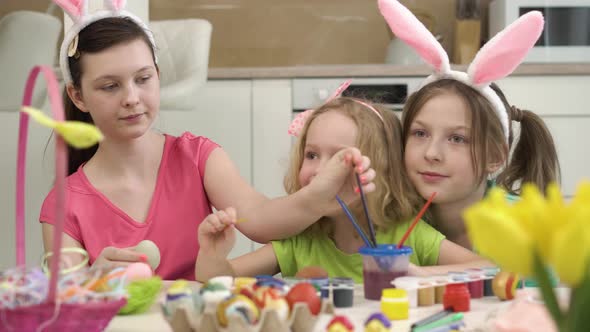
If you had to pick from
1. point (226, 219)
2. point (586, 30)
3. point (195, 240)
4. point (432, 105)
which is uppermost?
point (586, 30)

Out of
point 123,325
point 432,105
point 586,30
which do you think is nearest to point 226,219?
point 123,325

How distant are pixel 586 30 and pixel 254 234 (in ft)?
7.93

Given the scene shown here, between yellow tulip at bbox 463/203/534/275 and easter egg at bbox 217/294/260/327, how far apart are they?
311 mm

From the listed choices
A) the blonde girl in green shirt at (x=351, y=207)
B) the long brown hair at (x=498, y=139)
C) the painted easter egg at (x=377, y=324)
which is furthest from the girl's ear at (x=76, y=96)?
→ the painted easter egg at (x=377, y=324)

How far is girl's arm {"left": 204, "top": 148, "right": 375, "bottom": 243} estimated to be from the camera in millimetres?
1170

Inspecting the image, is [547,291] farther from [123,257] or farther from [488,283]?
[123,257]

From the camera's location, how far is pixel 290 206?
1.35 m

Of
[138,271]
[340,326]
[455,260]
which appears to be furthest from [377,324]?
[455,260]

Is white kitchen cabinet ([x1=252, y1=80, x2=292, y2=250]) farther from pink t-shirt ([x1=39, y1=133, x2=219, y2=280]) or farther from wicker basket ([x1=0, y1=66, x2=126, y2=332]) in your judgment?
wicker basket ([x1=0, y1=66, x2=126, y2=332])

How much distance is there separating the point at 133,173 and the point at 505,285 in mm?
893

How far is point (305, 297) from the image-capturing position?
78 cm

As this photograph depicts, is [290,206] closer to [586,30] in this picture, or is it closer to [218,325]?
[218,325]

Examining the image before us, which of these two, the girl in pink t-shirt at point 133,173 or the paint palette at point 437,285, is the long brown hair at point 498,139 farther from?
the paint palette at point 437,285

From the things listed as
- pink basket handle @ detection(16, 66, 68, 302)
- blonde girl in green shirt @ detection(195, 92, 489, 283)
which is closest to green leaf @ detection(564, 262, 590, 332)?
pink basket handle @ detection(16, 66, 68, 302)
